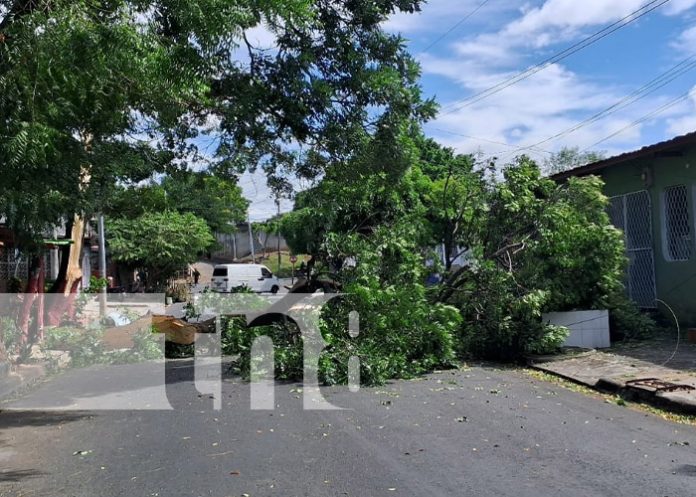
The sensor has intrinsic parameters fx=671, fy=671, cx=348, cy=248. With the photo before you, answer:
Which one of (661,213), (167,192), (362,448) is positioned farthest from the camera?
(661,213)

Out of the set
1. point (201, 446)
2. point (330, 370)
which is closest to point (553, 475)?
point (201, 446)

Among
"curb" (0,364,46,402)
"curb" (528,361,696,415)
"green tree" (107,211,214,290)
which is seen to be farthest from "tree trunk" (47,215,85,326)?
"green tree" (107,211,214,290)

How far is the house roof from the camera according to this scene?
11.8 metres

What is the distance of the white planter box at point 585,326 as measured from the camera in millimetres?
11922

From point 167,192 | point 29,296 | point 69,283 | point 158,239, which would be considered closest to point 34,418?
point 29,296

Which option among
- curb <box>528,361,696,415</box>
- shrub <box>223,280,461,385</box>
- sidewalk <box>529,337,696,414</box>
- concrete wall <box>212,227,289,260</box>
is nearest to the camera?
curb <box>528,361,696,415</box>

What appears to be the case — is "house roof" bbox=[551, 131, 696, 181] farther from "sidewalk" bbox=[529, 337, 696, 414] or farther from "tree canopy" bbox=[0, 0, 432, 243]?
"tree canopy" bbox=[0, 0, 432, 243]

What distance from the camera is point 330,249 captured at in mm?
11516

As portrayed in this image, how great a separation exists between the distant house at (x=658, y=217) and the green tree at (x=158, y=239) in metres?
20.4

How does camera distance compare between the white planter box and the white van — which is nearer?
the white planter box

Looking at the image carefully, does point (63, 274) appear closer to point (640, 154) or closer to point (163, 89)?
point (163, 89)

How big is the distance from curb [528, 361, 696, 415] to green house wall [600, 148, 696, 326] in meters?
4.59

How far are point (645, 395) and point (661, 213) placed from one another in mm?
6419

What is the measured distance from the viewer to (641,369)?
9727 millimetres
